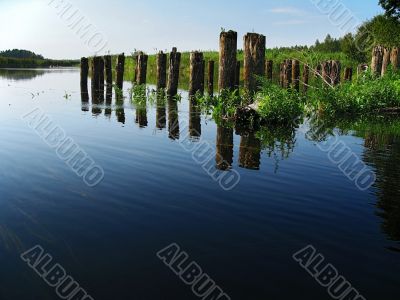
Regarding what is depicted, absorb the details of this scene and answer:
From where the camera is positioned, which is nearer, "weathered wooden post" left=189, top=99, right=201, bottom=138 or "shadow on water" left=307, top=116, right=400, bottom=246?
"shadow on water" left=307, top=116, right=400, bottom=246

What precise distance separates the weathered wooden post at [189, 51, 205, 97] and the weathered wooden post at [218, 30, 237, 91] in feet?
13.7

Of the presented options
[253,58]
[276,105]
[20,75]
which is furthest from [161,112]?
[20,75]

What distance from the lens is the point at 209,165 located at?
790 cm

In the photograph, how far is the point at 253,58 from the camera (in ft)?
46.7

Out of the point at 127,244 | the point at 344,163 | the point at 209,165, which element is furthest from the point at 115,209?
the point at 344,163

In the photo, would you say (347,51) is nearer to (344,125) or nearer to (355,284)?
(344,125)

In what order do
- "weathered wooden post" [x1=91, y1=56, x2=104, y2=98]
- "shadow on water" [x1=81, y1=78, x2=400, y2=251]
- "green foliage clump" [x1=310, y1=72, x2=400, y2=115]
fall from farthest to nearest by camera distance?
"weathered wooden post" [x1=91, y1=56, x2=104, y2=98] < "green foliage clump" [x1=310, y1=72, x2=400, y2=115] < "shadow on water" [x1=81, y1=78, x2=400, y2=251]

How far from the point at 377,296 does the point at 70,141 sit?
8.04 metres

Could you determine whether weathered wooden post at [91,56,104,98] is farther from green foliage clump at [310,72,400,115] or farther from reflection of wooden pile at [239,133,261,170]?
Answer: reflection of wooden pile at [239,133,261,170]

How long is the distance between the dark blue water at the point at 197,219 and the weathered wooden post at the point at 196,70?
10.6 meters

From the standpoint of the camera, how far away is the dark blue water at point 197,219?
3.80 metres

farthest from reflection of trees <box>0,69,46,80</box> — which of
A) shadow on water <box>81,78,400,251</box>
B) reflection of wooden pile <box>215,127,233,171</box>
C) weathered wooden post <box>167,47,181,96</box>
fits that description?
reflection of wooden pile <box>215,127,233,171</box>

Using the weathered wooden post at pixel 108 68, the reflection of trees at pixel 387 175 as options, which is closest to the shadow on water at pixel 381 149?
the reflection of trees at pixel 387 175

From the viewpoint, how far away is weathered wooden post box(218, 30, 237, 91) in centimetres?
1558
